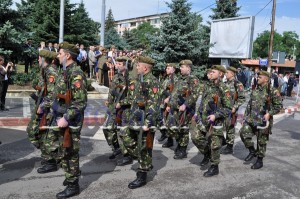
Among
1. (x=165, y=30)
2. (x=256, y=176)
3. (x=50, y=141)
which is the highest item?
(x=165, y=30)

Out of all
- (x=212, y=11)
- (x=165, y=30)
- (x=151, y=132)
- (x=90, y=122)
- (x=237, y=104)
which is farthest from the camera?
(x=212, y=11)

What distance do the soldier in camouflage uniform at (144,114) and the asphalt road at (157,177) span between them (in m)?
0.38

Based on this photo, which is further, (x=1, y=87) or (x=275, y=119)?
(x=275, y=119)

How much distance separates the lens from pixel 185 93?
7.00 m

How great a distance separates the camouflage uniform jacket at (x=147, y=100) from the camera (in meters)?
5.14

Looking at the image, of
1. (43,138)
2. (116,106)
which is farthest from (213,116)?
(43,138)

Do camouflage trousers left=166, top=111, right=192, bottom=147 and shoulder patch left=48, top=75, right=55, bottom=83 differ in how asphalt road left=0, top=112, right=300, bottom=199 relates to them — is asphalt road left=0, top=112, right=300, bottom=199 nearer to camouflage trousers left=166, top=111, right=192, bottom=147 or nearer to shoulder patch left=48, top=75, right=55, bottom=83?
camouflage trousers left=166, top=111, right=192, bottom=147

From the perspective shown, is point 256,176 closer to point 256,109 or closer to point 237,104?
point 256,109

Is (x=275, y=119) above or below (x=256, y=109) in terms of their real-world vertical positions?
below

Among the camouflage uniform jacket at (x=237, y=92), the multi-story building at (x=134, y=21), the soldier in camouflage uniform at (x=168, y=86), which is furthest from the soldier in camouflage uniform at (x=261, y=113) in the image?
the multi-story building at (x=134, y=21)

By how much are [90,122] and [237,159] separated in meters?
4.53

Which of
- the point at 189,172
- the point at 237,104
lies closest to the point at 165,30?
the point at 237,104

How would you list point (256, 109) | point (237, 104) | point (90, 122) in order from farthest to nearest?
1. point (90, 122)
2. point (237, 104)
3. point (256, 109)

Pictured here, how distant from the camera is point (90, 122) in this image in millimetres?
10156
